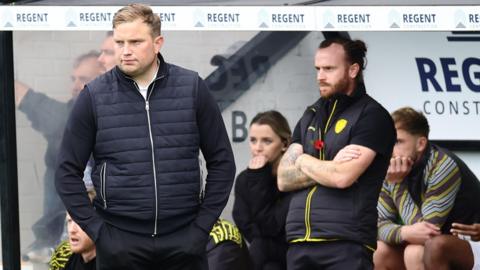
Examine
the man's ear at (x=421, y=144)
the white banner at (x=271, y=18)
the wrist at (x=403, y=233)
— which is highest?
the white banner at (x=271, y=18)

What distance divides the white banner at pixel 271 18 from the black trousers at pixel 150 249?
149 centimetres

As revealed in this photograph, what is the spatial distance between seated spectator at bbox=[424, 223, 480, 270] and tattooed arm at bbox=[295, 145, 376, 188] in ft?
3.35

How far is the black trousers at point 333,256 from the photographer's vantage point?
5.95 metres

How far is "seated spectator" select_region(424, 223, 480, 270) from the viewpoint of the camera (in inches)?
268

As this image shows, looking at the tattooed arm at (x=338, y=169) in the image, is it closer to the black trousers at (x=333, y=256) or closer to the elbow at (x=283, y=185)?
the elbow at (x=283, y=185)

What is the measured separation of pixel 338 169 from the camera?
5.91 m

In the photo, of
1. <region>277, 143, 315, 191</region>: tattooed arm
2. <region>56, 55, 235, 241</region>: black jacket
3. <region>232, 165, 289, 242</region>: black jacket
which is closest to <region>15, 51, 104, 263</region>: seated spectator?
<region>232, 165, 289, 242</region>: black jacket

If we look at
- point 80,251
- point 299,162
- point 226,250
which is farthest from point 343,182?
point 80,251

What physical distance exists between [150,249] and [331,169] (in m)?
1.22

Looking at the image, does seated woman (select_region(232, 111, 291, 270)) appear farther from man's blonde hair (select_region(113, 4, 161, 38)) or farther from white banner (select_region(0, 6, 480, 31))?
man's blonde hair (select_region(113, 4, 161, 38))

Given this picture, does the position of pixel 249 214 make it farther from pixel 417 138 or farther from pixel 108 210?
pixel 108 210

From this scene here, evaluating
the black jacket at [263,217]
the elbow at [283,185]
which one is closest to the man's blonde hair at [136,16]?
the elbow at [283,185]

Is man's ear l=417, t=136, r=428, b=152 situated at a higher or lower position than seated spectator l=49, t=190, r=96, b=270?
higher

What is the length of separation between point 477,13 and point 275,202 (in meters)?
1.70
